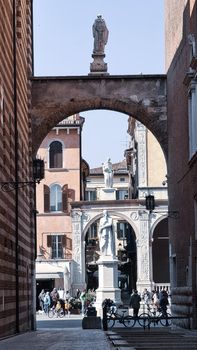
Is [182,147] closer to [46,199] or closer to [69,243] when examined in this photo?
[69,243]

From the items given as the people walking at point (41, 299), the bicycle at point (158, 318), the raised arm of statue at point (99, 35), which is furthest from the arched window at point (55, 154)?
the bicycle at point (158, 318)

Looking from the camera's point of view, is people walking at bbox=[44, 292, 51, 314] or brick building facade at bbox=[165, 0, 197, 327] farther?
people walking at bbox=[44, 292, 51, 314]

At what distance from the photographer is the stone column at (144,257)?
197 feet

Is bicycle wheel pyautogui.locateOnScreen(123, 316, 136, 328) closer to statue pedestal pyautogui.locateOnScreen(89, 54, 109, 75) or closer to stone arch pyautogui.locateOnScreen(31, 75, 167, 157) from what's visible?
stone arch pyautogui.locateOnScreen(31, 75, 167, 157)

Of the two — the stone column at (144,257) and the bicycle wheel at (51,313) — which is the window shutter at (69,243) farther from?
the bicycle wheel at (51,313)

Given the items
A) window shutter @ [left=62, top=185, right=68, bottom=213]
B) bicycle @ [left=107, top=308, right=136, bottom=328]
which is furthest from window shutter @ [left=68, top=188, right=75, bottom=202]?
bicycle @ [left=107, top=308, right=136, bottom=328]

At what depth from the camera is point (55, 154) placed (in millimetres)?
67375

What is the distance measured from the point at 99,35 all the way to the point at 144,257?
27.8 metres

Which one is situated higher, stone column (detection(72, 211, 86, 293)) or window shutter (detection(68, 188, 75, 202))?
window shutter (detection(68, 188, 75, 202))

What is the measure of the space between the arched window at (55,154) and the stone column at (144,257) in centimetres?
805

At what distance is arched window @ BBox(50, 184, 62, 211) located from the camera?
219 ft

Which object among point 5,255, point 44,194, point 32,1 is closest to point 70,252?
point 44,194

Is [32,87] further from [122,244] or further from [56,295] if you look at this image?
[122,244]

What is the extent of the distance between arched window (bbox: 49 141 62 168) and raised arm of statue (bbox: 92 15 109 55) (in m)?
32.0
